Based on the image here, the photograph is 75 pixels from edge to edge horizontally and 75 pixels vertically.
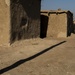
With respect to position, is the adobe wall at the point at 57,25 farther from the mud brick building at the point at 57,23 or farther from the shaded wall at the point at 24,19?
the shaded wall at the point at 24,19

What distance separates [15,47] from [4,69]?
5018 mm

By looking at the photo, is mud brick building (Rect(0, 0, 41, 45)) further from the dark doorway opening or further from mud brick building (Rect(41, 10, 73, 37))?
the dark doorway opening

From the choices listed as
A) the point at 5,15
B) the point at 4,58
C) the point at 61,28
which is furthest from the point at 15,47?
the point at 61,28

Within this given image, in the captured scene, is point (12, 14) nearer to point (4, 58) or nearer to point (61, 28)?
point (4, 58)

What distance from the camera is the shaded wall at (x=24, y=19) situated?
1322 cm

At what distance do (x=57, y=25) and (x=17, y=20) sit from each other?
26.6 ft

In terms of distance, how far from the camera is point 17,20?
44.7ft

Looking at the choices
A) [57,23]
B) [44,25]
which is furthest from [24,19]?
[44,25]

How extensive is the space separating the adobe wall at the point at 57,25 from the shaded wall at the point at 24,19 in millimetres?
4211

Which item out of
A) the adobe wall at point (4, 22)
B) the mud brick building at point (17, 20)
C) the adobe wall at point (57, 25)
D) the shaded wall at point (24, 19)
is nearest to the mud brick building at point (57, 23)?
the adobe wall at point (57, 25)

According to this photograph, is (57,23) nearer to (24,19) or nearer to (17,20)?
(24,19)

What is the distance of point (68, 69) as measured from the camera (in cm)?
782

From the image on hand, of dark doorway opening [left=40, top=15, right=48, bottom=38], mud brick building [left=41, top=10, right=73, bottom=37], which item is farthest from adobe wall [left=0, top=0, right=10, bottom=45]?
dark doorway opening [left=40, top=15, right=48, bottom=38]

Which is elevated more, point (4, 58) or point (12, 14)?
point (12, 14)
